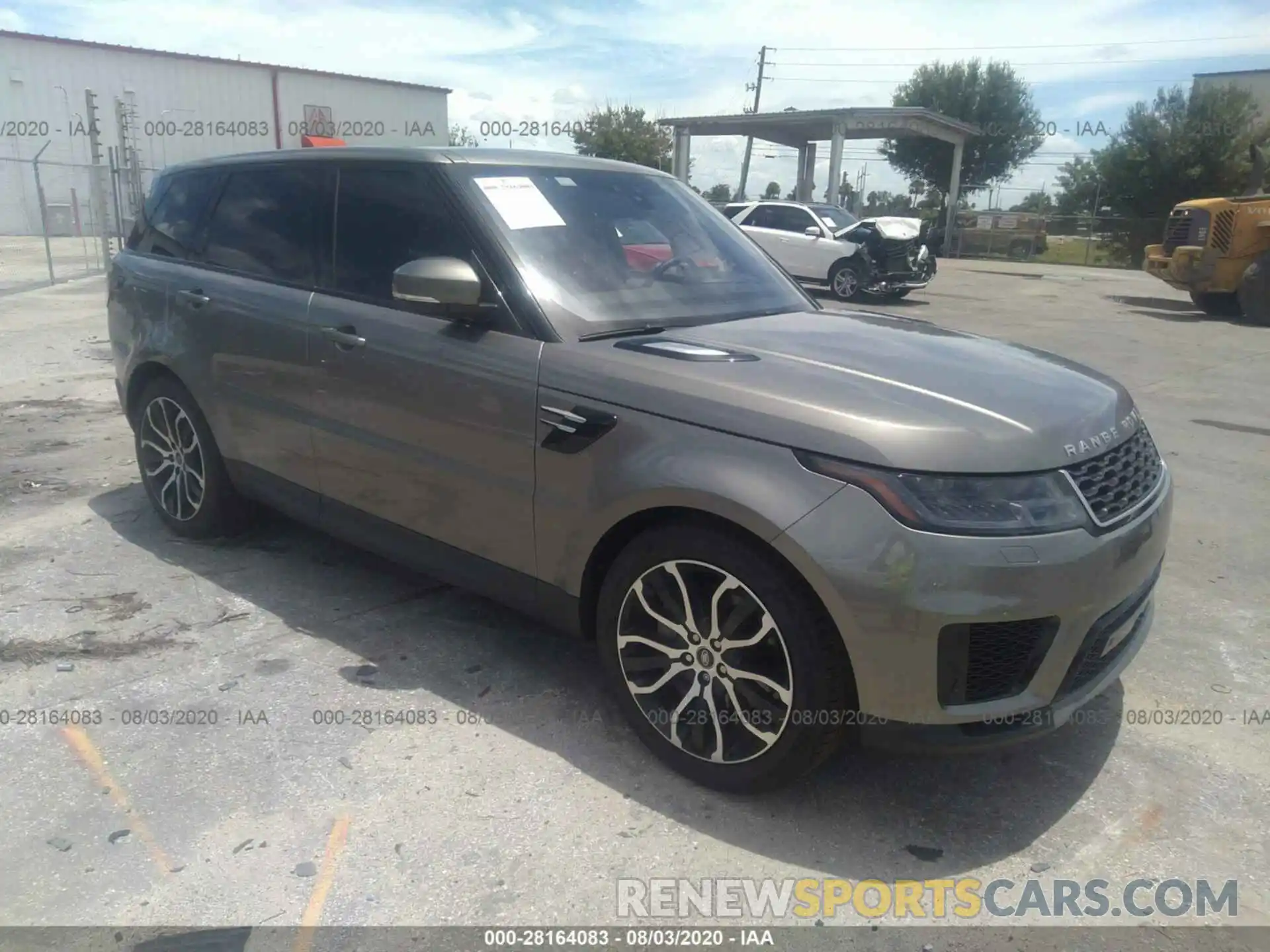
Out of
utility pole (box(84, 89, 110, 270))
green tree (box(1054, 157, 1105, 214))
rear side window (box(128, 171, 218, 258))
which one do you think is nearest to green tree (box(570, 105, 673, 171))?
green tree (box(1054, 157, 1105, 214))

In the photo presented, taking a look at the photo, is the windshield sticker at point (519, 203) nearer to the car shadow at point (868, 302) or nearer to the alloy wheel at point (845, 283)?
the car shadow at point (868, 302)

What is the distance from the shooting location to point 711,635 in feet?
8.91

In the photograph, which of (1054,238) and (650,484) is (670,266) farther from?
(1054,238)

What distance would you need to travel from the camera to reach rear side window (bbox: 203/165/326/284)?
3.92 m

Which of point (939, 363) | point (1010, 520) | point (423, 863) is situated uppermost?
point (939, 363)

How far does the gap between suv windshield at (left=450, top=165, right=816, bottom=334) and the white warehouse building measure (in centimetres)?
3087

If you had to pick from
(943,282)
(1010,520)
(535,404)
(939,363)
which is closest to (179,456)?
(535,404)

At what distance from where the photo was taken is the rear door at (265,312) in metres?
3.86

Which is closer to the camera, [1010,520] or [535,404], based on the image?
[1010,520]

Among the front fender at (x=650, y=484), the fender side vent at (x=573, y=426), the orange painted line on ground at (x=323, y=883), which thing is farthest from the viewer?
the fender side vent at (x=573, y=426)

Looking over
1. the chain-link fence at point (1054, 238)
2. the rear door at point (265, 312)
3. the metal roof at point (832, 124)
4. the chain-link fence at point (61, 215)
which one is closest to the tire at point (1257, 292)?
the metal roof at point (832, 124)

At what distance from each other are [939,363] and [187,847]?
2.56 m

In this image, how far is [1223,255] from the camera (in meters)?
15.7

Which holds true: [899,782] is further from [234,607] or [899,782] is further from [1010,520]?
[234,607]
